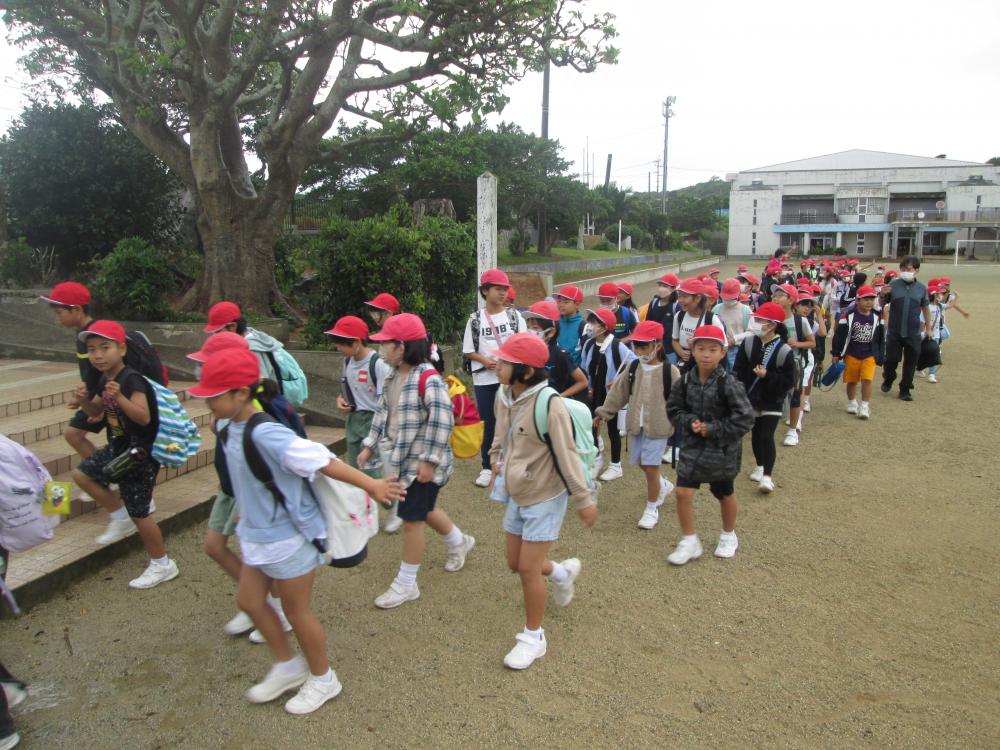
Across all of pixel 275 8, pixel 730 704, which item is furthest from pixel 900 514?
pixel 275 8

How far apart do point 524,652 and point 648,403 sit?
2.23 metres

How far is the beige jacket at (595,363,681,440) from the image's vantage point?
484cm

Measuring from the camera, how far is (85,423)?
14.0 ft

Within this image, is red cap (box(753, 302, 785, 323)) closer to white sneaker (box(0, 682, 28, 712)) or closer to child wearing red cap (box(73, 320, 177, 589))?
child wearing red cap (box(73, 320, 177, 589))

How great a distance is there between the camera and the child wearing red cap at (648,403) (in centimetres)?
484

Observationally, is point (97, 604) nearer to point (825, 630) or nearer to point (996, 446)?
point (825, 630)

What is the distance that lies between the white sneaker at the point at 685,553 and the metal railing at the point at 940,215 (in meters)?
63.8

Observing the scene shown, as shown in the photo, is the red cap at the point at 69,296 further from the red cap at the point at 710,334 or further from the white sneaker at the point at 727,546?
the white sneaker at the point at 727,546

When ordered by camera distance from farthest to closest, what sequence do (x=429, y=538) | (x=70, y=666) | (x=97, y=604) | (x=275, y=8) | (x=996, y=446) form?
(x=275, y=8)
(x=996, y=446)
(x=429, y=538)
(x=97, y=604)
(x=70, y=666)

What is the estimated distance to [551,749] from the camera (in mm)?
2691

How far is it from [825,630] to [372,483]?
8.47 feet

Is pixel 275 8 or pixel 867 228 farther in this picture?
pixel 867 228

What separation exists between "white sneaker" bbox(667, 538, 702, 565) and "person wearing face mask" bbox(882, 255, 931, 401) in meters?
6.08

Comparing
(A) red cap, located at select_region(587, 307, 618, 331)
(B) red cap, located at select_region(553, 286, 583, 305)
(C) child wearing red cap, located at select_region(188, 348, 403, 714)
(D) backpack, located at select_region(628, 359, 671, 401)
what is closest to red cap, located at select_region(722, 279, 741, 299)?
(B) red cap, located at select_region(553, 286, 583, 305)
